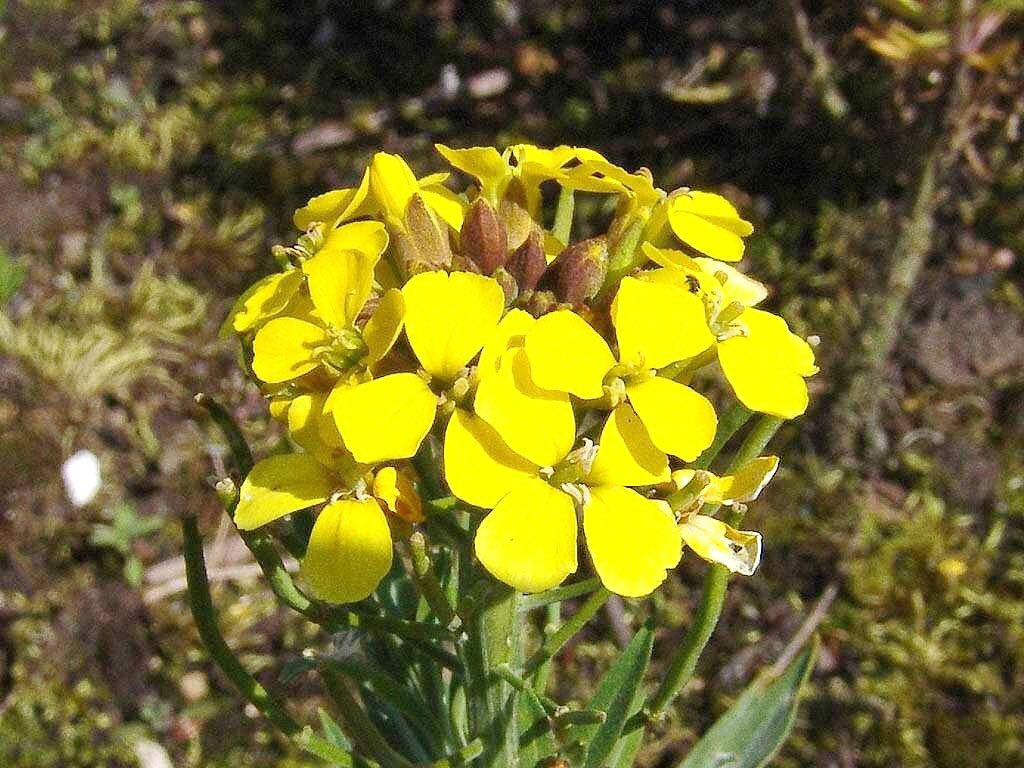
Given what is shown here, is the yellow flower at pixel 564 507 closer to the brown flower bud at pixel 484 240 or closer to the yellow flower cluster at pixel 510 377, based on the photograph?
the yellow flower cluster at pixel 510 377

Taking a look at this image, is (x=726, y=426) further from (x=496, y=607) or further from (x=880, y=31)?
(x=880, y=31)

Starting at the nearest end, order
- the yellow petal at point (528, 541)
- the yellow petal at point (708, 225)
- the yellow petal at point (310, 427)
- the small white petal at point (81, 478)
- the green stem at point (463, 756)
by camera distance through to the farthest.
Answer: the yellow petal at point (528, 541), the yellow petal at point (310, 427), the yellow petal at point (708, 225), the green stem at point (463, 756), the small white petal at point (81, 478)

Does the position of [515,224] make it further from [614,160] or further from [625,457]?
[614,160]

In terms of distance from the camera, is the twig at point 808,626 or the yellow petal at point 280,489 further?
the twig at point 808,626

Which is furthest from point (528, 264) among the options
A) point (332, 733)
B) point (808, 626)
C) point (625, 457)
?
point (808, 626)

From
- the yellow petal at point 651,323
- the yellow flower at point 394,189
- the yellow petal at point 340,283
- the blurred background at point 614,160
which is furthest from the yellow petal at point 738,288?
the blurred background at point 614,160

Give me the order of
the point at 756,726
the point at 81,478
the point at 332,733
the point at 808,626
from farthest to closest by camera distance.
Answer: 1. the point at 81,478
2. the point at 808,626
3. the point at 756,726
4. the point at 332,733

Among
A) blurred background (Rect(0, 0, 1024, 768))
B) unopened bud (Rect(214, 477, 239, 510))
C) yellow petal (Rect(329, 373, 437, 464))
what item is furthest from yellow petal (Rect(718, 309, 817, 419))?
blurred background (Rect(0, 0, 1024, 768))
